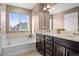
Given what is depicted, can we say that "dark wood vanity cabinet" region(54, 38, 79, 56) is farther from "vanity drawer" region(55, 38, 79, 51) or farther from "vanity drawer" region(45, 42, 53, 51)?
"vanity drawer" region(45, 42, 53, 51)

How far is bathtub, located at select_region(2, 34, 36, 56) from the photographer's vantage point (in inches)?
57.4

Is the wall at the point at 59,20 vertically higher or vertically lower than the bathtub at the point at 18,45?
higher

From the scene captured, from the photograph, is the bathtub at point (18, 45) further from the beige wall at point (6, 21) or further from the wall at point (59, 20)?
the wall at point (59, 20)

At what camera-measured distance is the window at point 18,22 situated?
1.40 metres

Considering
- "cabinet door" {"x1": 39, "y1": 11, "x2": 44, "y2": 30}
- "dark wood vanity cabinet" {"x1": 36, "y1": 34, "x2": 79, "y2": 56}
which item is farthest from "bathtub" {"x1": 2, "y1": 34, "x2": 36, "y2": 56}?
"cabinet door" {"x1": 39, "y1": 11, "x2": 44, "y2": 30}

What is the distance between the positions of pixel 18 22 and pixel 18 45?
450 millimetres

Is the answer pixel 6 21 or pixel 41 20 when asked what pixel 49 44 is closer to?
pixel 41 20

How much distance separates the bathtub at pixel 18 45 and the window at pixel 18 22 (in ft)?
0.67

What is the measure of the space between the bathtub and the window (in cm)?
21

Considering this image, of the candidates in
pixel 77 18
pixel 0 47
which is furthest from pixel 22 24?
pixel 77 18

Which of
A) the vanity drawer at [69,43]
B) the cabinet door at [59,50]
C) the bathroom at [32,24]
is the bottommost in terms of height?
the cabinet door at [59,50]

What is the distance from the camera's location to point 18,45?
1.62 metres

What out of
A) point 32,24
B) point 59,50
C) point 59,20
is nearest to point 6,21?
point 32,24

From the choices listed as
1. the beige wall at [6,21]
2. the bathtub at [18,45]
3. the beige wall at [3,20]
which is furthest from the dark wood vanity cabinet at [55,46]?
the beige wall at [3,20]
